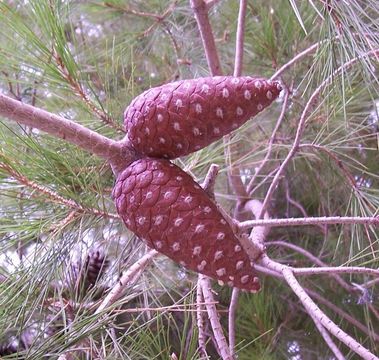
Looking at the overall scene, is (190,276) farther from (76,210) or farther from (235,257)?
(235,257)

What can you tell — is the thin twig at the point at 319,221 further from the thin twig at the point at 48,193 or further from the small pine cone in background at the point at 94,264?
the small pine cone in background at the point at 94,264

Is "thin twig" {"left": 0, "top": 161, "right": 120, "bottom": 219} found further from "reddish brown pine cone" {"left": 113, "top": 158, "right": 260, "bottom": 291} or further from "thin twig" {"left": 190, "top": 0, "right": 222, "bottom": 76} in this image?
"thin twig" {"left": 190, "top": 0, "right": 222, "bottom": 76}

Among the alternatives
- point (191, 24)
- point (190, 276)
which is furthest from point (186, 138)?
point (191, 24)

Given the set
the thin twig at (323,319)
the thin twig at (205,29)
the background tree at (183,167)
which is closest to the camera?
the thin twig at (323,319)

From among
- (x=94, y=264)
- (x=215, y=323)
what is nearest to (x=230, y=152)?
(x=94, y=264)

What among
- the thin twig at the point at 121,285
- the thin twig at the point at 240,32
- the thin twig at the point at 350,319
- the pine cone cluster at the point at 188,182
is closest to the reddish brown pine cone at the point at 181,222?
the pine cone cluster at the point at 188,182

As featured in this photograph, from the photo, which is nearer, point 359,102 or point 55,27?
point 55,27

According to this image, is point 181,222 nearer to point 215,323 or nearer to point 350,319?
point 215,323
